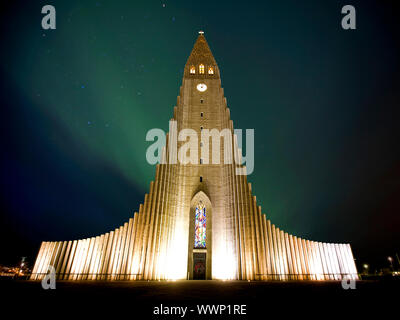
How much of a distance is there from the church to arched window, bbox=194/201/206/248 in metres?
0.09

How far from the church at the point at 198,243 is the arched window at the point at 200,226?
0.09m

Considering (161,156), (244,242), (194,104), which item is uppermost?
(194,104)

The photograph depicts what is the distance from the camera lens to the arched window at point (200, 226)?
1961cm

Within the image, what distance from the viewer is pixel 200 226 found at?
20094 mm

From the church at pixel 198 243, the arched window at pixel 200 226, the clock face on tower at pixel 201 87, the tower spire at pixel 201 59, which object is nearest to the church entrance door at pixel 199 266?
the church at pixel 198 243

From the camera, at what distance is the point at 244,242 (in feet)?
55.4

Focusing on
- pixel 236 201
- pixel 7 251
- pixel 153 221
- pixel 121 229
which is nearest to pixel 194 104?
pixel 236 201

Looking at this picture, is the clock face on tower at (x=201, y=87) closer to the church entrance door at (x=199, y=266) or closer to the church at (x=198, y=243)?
the church at (x=198, y=243)

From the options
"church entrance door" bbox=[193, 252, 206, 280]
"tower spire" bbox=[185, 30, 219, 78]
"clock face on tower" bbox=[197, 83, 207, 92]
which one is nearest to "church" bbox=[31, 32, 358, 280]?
"church entrance door" bbox=[193, 252, 206, 280]

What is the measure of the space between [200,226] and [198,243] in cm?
A: 162

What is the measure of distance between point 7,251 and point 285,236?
70.7 m

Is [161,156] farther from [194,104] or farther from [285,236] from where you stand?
[285,236]

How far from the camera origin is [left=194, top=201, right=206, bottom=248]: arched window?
19.6m
